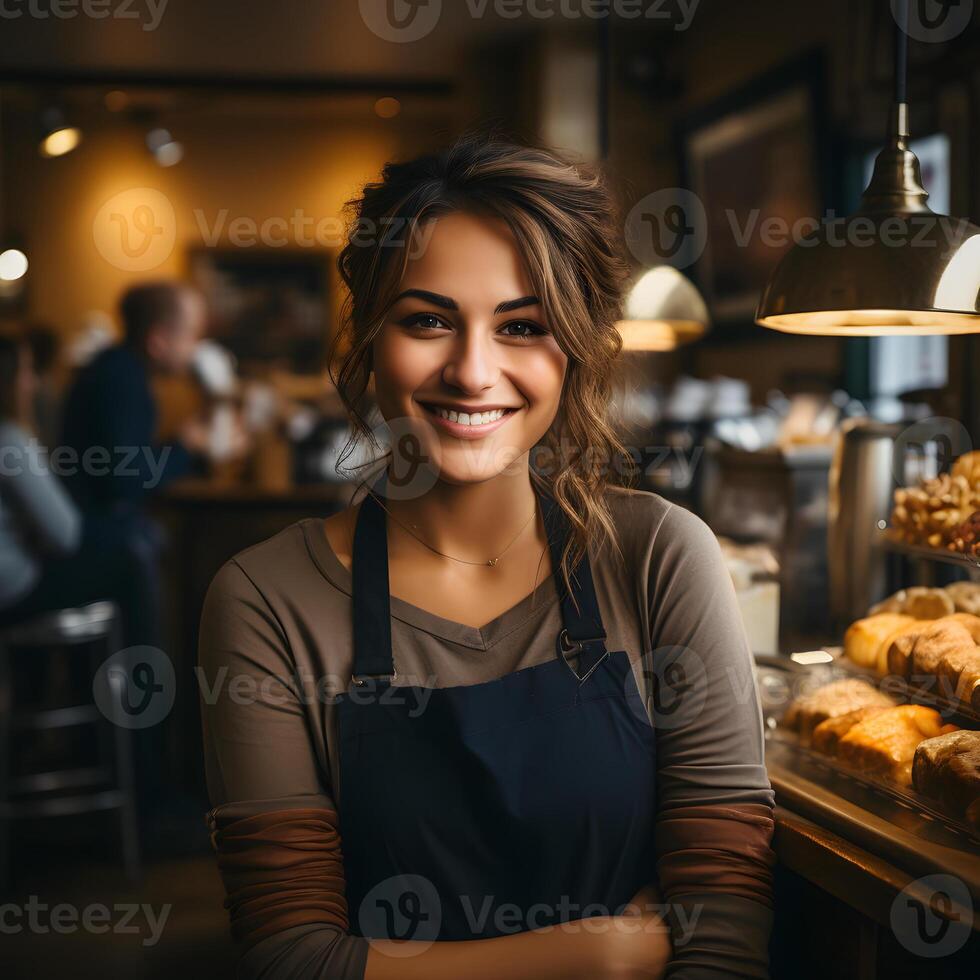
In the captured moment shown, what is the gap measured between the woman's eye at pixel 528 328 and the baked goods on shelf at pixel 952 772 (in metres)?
0.65

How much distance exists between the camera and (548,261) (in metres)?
1.30

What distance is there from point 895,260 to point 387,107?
613 centimetres

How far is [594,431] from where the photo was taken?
1486 mm

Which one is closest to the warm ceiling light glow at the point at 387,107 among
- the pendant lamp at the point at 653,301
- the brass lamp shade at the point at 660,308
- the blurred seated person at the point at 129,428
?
the blurred seated person at the point at 129,428

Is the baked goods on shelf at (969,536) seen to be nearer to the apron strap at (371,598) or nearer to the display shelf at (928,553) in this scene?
the display shelf at (928,553)

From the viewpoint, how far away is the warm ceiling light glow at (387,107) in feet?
22.1

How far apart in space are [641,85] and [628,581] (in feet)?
14.3

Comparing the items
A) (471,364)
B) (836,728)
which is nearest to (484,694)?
(471,364)

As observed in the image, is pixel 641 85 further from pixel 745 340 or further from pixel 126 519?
pixel 126 519

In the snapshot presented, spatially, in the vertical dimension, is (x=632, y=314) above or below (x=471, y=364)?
above

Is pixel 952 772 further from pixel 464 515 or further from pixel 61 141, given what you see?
pixel 61 141

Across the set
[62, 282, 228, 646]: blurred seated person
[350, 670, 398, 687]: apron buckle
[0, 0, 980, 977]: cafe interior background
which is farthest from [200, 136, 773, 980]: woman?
[62, 282, 228, 646]: blurred seated person

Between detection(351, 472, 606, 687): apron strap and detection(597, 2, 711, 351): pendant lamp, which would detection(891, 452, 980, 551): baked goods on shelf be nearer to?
detection(351, 472, 606, 687): apron strap

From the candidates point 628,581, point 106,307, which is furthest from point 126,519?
point 106,307
